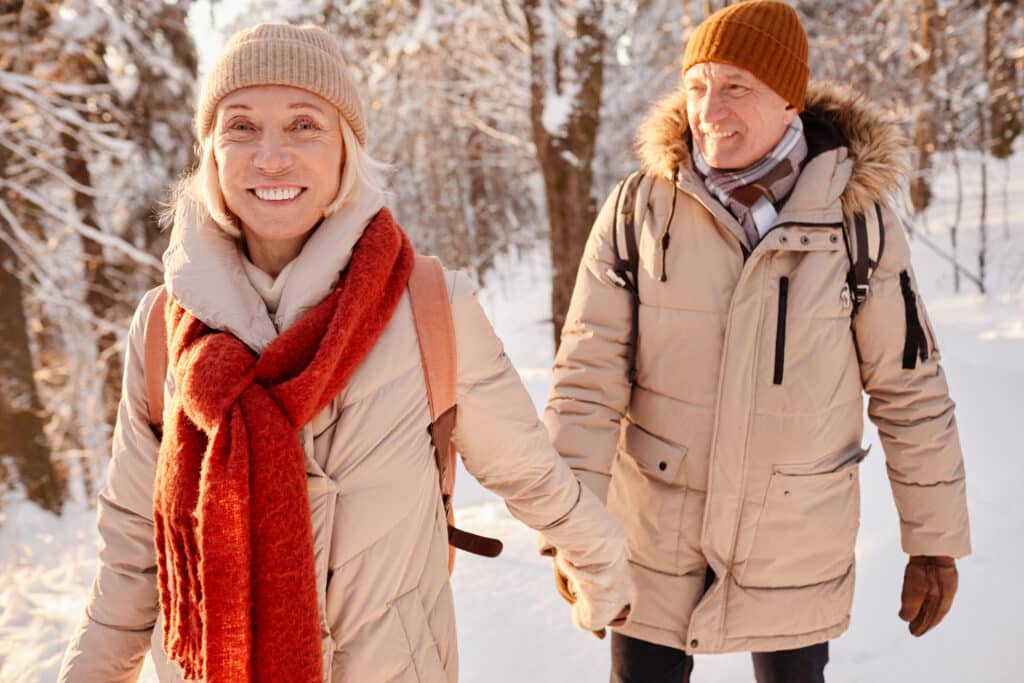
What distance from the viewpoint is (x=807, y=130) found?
2.21 meters

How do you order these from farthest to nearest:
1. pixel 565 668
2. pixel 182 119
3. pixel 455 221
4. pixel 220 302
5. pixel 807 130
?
1. pixel 455 221
2. pixel 182 119
3. pixel 565 668
4. pixel 807 130
5. pixel 220 302

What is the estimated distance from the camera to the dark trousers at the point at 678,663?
82.9 inches

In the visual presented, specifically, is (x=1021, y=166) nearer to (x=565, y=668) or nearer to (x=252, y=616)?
(x=565, y=668)

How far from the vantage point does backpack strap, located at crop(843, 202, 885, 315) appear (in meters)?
1.96

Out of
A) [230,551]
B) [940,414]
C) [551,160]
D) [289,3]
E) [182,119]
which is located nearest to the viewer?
[230,551]

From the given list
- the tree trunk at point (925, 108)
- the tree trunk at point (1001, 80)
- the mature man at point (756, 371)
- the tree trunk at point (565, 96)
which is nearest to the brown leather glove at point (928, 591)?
the mature man at point (756, 371)

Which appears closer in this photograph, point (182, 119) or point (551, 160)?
point (551, 160)

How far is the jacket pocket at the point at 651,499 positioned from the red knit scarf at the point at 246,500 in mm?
983

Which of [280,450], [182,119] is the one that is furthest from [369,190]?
[182,119]

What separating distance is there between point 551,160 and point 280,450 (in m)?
5.17

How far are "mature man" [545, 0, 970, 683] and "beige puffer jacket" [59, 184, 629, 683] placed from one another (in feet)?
1.79

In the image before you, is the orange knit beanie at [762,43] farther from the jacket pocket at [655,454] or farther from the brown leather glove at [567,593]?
the brown leather glove at [567,593]

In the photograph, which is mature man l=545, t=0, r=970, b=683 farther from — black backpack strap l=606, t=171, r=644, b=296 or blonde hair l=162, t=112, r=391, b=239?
blonde hair l=162, t=112, r=391, b=239

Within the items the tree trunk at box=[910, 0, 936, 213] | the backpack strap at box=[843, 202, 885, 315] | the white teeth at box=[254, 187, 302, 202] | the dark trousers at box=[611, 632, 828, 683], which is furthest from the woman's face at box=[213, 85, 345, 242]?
the tree trunk at box=[910, 0, 936, 213]
